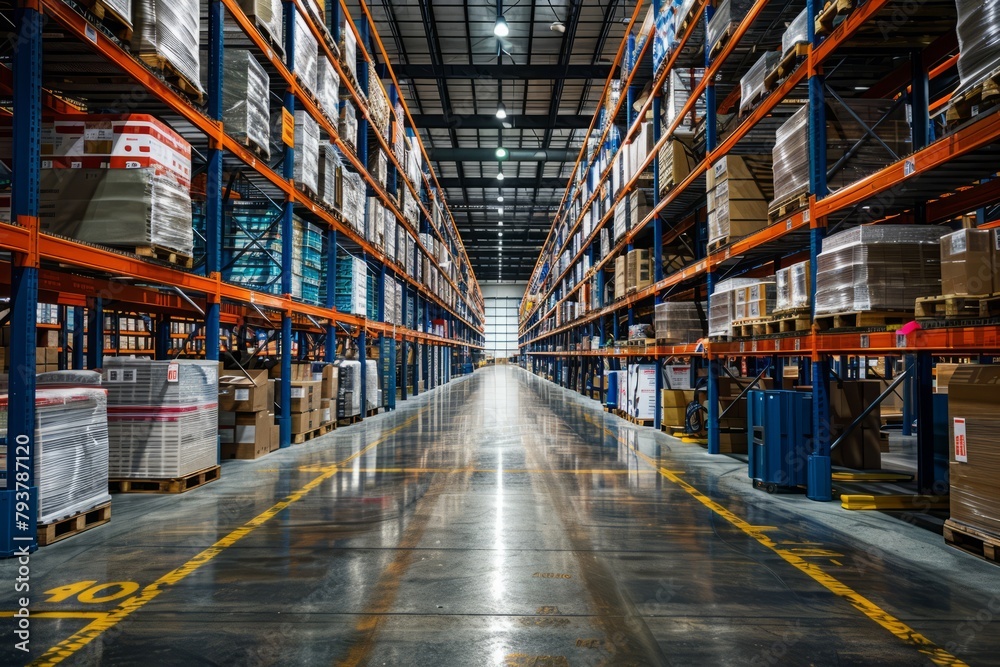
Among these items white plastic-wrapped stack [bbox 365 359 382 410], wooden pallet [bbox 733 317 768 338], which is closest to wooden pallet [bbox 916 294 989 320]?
wooden pallet [bbox 733 317 768 338]

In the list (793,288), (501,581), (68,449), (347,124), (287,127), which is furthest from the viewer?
(347,124)

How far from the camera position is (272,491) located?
5977 mm

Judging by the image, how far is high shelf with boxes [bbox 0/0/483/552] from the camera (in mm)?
4074

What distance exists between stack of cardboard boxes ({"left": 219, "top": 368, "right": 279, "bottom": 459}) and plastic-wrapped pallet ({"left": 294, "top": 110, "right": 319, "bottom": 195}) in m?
2.96

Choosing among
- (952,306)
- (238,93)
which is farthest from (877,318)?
(238,93)

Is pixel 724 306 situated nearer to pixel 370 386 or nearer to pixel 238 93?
pixel 238 93

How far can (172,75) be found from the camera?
5.61 m

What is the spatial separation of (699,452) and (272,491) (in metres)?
5.87

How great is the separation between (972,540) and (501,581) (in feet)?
11.3

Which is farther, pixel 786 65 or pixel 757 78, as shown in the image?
pixel 757 78

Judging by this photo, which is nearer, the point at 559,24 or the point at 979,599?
the point at 979,599

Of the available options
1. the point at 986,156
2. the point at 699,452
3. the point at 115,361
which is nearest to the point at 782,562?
the point at 986,156

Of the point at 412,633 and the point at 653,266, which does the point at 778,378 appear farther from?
the point at 412,633

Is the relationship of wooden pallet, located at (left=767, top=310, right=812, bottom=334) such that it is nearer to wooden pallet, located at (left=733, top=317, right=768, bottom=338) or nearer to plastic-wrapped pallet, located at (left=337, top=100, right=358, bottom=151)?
wooden pallet, located at (left=733, top=317, right=768, bottom=338)
